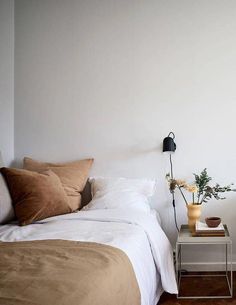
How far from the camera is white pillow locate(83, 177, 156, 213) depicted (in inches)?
102

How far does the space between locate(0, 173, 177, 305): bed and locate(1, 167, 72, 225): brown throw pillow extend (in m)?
0.07

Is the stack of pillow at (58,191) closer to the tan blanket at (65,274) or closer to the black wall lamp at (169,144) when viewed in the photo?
the black wall lamp at (169,144)

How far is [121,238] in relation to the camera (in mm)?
1862

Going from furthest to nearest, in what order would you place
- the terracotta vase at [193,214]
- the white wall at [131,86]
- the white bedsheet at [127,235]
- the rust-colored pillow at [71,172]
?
the white wall at [131,86] → the rust-colored pillow at [71,172] → the terracotta vase at [193,214] → the white bedsheet at [127,235]

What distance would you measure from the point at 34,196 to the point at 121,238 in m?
0.79

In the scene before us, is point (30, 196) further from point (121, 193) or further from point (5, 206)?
point (121, 193)

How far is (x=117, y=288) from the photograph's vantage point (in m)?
1.36

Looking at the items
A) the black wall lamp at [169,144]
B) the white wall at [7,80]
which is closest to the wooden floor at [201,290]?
the black wall lamp at [169,144]

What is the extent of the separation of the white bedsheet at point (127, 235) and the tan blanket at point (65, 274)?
14 centimetres

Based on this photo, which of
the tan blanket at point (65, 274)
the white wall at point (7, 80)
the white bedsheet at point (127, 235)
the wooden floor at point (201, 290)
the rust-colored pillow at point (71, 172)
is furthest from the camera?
the white wall at point (7, 80)

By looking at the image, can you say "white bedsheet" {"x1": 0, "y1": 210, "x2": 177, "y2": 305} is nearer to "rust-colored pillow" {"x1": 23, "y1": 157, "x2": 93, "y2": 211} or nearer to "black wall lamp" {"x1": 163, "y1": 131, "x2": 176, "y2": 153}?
"rust-colored pillow" {"x1": 23, "y1": 157, "x2": 93, "y2": 211}

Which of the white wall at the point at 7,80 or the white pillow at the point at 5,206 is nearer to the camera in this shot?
the white pillow at the point at 5,206

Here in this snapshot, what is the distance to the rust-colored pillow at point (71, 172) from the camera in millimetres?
2756

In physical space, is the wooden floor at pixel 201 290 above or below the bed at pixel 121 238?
Answer: below
